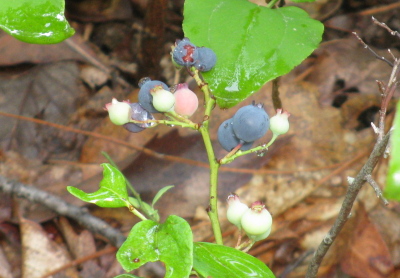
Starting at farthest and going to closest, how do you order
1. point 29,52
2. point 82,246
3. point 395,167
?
point 29,52
point 82,246
point 395,167

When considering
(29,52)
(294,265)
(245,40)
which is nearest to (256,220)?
(245,40)

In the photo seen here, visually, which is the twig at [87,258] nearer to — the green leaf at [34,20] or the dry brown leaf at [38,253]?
the dry brown leaf at [38,253]

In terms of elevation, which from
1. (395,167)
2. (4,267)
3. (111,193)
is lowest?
(4,267)

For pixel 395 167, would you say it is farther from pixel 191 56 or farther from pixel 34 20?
pixel 34 20

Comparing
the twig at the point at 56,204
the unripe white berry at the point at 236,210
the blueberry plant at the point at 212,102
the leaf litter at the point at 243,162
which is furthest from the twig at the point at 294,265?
the unripe white berry at the point at 236,210

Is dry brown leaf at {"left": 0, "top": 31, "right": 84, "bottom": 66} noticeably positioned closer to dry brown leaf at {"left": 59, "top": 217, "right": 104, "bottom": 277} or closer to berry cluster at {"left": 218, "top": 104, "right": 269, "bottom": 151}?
dry brown leaf at {"left": 59, "top": 217, "right": 104, "bottom": 277}

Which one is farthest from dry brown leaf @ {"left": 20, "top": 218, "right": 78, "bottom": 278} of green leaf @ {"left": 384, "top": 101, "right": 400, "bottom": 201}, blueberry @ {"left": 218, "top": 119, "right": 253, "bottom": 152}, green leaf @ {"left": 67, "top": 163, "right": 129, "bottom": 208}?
green leaf @ {"left": 384, "top": 101, "right": 400, "bottom": 201}
